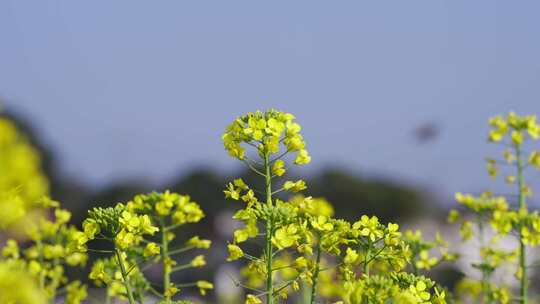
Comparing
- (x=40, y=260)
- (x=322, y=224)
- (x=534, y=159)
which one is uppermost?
(x=534, y=159)

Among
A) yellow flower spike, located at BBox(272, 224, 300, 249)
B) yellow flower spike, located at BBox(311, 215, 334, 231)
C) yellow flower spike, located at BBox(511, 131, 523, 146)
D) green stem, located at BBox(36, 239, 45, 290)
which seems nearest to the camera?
yellow flower spike, located at BBox(272, 224, 300, 249)

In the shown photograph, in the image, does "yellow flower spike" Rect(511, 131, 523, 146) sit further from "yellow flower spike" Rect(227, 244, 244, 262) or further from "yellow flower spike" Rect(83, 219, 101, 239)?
"yellow flower spike" Rect(83, 219, 101, 239)

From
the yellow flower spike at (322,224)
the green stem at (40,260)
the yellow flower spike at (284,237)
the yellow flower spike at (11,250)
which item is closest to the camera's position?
the yellow flower spike at (284,237)

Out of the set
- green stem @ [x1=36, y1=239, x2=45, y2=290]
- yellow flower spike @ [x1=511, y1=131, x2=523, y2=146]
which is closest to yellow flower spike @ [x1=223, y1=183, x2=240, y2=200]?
green stem @ [x1=36, y1=239, x2=45, y2=290]

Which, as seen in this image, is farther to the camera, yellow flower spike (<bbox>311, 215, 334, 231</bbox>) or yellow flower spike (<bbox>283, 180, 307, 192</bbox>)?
yellow flower spike (<bbox>283, 180, 307, 192</bbox>)

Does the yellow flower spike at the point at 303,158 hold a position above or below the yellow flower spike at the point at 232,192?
above

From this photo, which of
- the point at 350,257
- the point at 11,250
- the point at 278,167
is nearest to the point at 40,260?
the point at 11,250

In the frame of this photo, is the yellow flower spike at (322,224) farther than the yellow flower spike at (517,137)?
No

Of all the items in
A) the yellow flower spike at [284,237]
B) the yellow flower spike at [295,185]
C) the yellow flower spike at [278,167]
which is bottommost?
the yellow flower spike at [284,237]

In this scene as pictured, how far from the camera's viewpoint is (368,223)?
10.2ft

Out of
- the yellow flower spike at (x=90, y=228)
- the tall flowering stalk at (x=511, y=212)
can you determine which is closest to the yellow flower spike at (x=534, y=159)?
the tall flowering stalk at (x=511, y=212)

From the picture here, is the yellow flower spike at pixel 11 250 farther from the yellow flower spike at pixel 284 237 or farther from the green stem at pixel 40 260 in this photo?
the yellow flower spike at pixel 284 237

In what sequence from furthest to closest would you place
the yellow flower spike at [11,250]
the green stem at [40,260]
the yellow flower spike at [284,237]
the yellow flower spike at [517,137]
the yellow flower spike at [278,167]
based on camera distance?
the yellow flower spike at [517,137], the yellow flower spike at [11,250], the green stem at [40,260], the yellow flower spike at [278,167], the yellow flower spike at [284,237]

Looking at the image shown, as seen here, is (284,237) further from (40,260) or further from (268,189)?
(40,260)
